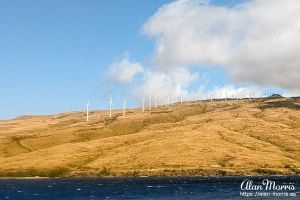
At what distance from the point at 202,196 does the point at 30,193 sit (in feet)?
224

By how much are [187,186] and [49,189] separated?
176ft

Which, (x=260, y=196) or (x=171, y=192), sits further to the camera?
(x=171, y=192)

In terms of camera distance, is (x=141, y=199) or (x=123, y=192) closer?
(x=141, y=199)

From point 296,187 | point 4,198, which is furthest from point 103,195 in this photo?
point 296,187

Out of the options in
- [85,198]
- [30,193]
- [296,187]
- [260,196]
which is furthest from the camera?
[30,193]

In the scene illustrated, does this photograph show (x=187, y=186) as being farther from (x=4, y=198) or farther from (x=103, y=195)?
(x=4, y=198)

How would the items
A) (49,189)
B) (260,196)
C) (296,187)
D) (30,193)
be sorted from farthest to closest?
(49,189) → (30,193) → (296,187) → (260,196)

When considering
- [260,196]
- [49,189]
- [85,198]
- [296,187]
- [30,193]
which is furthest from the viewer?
[49,189]

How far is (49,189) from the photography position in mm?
192500

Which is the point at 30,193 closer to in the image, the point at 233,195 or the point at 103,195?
the point at 103,195

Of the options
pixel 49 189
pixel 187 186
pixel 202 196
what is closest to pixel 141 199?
pixel 202 196

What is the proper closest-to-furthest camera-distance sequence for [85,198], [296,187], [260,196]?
[260,196], [85,198], [296,187]

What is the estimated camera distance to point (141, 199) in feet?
465

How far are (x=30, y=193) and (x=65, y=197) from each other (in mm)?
26791
